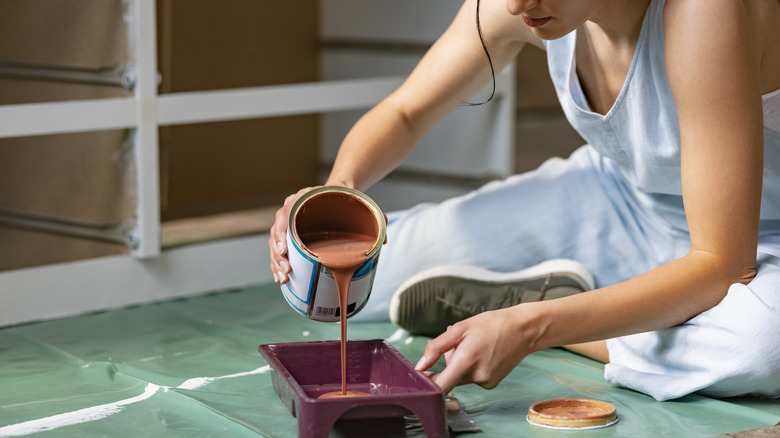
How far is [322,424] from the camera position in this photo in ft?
3.54

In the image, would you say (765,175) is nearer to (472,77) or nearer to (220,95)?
(472,77)

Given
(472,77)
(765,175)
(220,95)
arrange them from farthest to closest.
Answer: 1. (220,95)
2. (472,77)
3. (765,175)

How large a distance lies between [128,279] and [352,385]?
78cm

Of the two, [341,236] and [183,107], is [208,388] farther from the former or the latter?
[183,107]

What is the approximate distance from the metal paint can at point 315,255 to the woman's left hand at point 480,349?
0.13 meters

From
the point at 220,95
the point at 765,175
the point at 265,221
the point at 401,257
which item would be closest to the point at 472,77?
the point at 401,257

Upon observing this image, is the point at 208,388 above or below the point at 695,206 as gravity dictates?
below

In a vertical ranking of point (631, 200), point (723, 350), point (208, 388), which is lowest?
point (208, 388)

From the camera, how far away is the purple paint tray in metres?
1.08

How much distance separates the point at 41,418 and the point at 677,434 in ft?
2.64

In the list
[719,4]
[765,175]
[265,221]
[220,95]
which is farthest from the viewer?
[265,221]

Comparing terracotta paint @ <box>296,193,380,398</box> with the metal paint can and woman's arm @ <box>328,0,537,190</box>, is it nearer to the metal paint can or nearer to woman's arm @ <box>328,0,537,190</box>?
the metal paint can

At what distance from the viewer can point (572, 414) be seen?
1.25m

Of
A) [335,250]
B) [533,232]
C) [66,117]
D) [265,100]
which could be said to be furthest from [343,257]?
[265,100]
